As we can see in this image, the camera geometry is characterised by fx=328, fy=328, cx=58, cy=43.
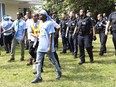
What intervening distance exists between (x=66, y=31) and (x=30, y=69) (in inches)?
157

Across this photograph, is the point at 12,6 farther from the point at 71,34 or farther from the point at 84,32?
the point at 84,32

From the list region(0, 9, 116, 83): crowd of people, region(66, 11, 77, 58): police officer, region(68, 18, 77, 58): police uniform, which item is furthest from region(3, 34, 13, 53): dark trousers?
region(68, 18, 77, 58): police uniform

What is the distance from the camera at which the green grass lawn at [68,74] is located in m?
8.30

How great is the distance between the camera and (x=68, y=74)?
944 cm

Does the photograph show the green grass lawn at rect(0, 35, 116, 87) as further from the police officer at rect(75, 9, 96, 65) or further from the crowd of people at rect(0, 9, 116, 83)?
the police officer at rect(75, 9, 96, 65)

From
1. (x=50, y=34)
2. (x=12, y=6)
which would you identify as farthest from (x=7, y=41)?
(x=12, y=6)

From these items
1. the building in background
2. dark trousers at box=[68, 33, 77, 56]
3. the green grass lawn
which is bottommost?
the green grass lawn

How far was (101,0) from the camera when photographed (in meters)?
34.0

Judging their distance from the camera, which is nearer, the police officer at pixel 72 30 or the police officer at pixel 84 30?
the police officer at pixel 84 30

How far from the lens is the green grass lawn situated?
830 centimetres

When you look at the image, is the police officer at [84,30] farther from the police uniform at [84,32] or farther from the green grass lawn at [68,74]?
the green grass lawn at [68,74]

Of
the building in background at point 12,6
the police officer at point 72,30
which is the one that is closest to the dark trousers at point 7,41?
the police officer at point 72,30

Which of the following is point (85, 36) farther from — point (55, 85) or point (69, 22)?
point (55, 85)

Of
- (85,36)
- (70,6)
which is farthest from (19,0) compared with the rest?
(85,36)
